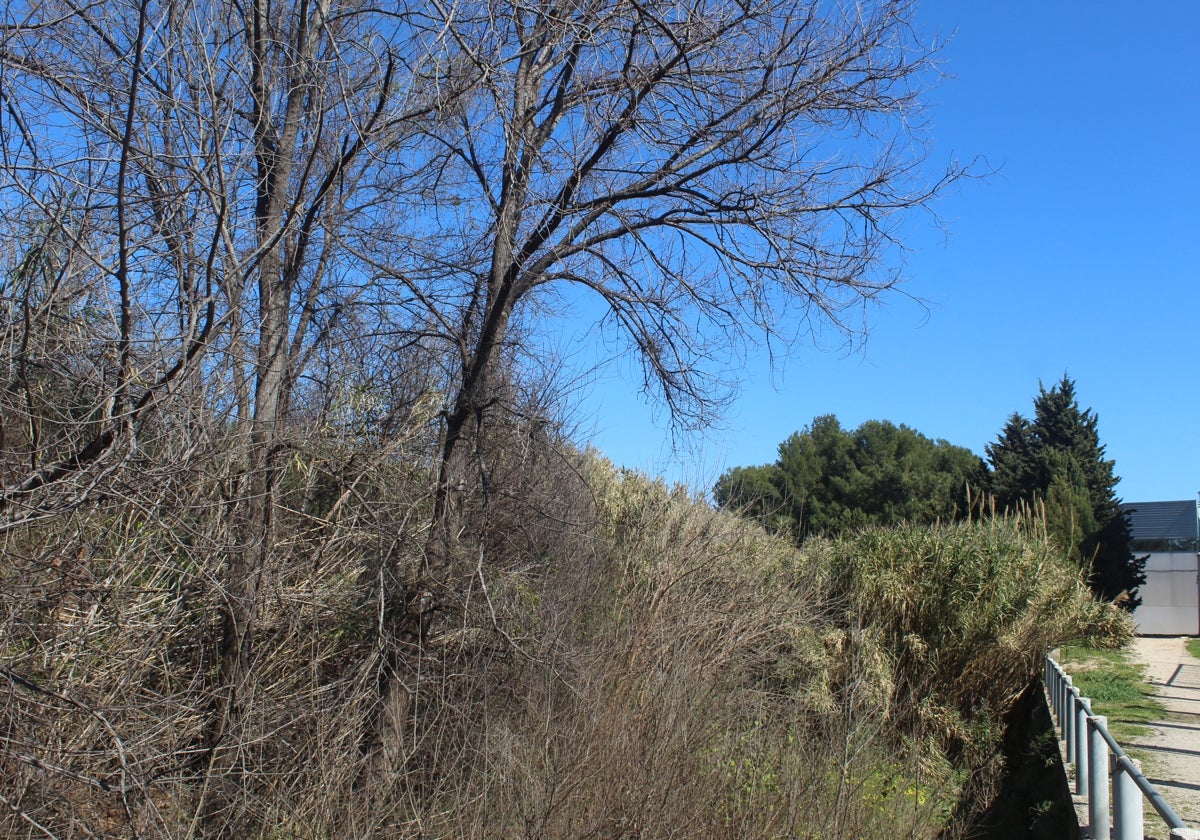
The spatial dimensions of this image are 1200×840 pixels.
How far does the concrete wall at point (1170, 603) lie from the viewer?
23312 millimetres

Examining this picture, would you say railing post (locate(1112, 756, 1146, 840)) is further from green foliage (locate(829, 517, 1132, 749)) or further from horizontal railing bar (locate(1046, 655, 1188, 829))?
green foliage (locate(829, 517, 1132, 749))

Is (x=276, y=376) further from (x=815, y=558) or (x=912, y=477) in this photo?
(x=912, y=477)

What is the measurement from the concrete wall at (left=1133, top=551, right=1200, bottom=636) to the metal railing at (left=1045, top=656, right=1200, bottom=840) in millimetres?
16199

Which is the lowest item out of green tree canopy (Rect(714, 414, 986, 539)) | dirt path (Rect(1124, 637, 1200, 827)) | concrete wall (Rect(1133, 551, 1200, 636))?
dirt path (Rect(1124, 637, 1200, 827))

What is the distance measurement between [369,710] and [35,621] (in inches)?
126

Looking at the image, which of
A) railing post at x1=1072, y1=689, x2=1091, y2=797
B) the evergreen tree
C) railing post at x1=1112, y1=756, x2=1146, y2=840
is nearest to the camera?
railing post at x1=1112, y1=756, x2=1146, y2=840

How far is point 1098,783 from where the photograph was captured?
6055mm

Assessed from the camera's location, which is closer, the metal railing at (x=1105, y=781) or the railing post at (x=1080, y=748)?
the metal railing at (x=1105, y=781)

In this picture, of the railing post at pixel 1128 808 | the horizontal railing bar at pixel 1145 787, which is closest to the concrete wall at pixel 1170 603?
the horizontal railing bar at pixel 1145 787

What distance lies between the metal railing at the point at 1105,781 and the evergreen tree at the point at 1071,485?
29.3ft

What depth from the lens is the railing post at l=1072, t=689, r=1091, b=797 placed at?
293 inches

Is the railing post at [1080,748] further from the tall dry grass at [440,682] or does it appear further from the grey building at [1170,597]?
the grey building at [1170,597]

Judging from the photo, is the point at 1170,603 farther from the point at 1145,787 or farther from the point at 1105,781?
the point at 1145,787

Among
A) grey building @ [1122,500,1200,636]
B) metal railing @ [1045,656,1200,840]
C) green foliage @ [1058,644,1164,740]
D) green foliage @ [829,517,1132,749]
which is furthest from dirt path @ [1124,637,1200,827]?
grey building @ [1122,500,1200,636]
